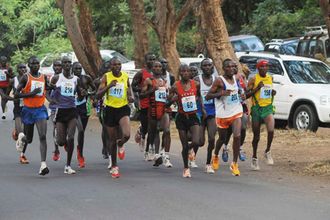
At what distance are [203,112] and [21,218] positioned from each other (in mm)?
3998

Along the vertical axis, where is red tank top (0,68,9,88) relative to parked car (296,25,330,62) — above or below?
below

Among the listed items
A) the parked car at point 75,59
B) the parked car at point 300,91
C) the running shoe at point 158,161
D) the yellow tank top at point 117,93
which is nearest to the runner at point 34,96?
the yellow tank top at point 117,93

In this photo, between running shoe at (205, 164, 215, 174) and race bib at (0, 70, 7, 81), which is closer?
running shoe at (205, 164, 215, 174)

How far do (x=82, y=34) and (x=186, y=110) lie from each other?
13253 mm

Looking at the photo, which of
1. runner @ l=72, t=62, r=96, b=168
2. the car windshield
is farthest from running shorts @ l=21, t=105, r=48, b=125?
the car windshield

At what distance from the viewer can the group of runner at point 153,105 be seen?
Result: 34.8 ft

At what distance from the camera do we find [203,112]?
1088 cm

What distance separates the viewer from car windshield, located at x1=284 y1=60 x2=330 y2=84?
16.7m

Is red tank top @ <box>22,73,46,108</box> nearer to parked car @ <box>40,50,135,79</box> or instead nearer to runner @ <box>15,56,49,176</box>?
runner @ <box>15,56,49,176</box>

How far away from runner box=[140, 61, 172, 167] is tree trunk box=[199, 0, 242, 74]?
15.2 feet

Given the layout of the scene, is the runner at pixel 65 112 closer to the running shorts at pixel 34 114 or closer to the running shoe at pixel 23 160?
the running shorts at pixel 34 114

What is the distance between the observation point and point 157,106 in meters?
11.8

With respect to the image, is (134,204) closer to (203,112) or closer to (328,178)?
(203,112)

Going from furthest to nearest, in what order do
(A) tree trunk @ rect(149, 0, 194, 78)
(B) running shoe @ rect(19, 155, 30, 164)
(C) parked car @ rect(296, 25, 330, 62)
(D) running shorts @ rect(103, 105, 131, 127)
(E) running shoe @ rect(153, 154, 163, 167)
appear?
(C) parked car @ rect(296, 25, 330, 62) < (A) tree trunk @ rect(149, 0, 194, 78) < (B) running shoe @ rect(19, 155, 30, 164) < (E) running shoe @ rect(153, 154, 163, 167) < (D) running shorts @ rect(103, 105, 131, 127)
